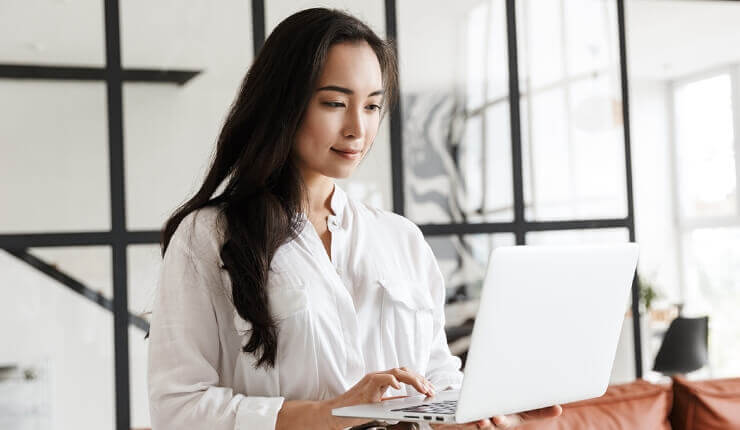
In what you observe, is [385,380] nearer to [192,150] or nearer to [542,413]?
[542,413]

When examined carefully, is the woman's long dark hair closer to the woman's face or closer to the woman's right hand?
the woman's face

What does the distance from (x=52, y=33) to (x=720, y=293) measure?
7.93 meters

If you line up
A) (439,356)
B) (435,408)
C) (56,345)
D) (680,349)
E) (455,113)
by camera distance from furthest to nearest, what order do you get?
1. (680,349)
2. (455,113)
3. (56,345)
4. (439,356)
5. (435,408)

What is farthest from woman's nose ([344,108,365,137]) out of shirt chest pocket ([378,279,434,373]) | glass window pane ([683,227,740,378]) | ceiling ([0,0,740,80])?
glass window pane ([683,227,740,378])

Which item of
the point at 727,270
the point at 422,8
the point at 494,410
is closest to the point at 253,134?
the point at 494,410

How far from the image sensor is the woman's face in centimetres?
144

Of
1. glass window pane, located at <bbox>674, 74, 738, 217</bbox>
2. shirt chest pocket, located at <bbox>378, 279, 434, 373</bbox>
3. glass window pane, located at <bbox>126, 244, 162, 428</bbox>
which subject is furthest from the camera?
glass window pane, located at <bbox>674, 74, 738, 217</bbox>

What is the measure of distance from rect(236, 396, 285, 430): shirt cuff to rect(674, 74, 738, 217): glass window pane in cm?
814

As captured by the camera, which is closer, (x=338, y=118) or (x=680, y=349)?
(x=338, y=118)

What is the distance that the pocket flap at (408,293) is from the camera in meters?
1.55

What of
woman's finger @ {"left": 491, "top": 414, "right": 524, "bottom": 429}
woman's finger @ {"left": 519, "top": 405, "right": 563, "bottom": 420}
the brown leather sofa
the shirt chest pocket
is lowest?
the brown leather sofa

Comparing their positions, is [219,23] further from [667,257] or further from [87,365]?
[667,257]

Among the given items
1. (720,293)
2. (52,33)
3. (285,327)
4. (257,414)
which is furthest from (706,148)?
(257,414)

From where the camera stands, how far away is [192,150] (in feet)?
8.54
